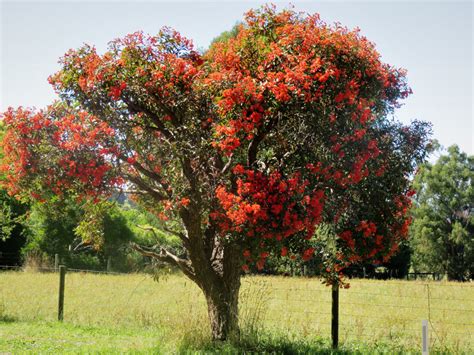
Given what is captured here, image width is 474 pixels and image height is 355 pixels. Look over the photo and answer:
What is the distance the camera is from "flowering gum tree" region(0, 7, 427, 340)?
8984 mm

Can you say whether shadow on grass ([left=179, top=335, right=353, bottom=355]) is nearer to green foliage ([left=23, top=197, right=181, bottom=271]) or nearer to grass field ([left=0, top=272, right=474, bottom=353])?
grass field ([left=0, top=272, right=474, bottom=353])

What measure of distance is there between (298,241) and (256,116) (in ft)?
7.46

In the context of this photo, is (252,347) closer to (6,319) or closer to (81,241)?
(6,319)

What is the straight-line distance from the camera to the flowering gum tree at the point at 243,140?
898cm

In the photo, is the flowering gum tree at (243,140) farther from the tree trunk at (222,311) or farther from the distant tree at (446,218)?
the distant tree at (446,218)

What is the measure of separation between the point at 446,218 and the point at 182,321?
46.2 m

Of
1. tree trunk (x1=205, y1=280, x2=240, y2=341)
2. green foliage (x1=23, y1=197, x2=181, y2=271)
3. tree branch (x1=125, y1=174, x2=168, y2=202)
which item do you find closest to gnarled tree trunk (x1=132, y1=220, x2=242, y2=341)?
tree trunk (x1=205, y1=280, x2=240, y2=341)

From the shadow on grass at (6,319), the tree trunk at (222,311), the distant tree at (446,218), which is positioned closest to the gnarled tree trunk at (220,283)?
the tree trunk at (222,311)

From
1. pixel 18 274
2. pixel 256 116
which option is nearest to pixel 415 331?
pixel 256 116

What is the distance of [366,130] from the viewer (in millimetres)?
9938

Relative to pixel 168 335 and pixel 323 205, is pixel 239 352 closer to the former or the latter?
pixel 168 335

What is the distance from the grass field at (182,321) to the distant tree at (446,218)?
1028 inches

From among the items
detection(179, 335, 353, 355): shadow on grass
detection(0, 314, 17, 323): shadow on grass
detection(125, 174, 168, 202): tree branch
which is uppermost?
detection(125, 174, 168, 202): tree branch

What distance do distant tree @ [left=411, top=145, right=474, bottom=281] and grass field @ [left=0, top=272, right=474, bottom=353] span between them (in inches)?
1028
